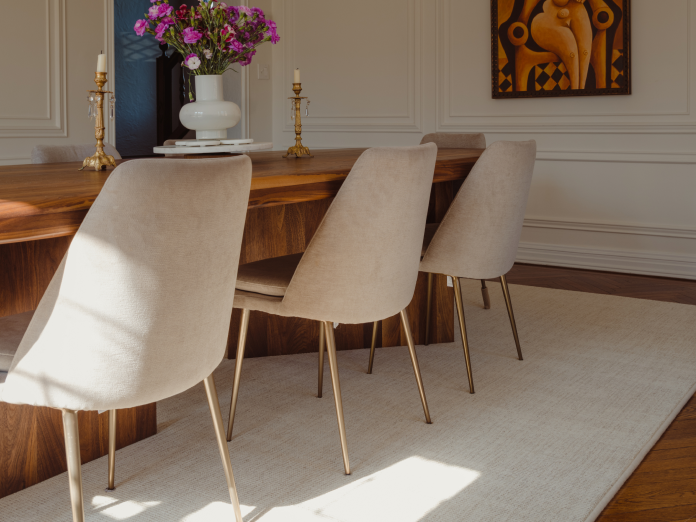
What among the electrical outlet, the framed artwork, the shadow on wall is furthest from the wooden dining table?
the shadow on wall

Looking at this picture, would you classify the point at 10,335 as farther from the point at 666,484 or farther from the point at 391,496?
the point at 666,484

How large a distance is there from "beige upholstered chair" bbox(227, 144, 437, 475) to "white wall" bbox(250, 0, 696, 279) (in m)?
2.80

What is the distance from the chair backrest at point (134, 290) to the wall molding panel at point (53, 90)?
11.0 ft

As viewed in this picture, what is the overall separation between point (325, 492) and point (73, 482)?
2.22ft

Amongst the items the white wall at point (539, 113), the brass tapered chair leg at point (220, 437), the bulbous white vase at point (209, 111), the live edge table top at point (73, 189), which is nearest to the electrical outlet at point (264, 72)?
the white wall at point (539, 113)

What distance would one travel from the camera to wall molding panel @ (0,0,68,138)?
13.8ft

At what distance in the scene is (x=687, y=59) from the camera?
4059 millimetres

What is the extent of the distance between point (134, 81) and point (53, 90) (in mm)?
2005

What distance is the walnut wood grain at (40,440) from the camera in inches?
67.9

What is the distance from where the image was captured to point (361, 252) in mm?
1840

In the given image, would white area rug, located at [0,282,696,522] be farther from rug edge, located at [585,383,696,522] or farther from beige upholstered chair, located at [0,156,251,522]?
beige upholstered chair, located at [0,156,251,522]

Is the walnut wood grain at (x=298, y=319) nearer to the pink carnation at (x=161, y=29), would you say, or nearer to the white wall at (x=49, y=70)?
the pink carnation at (x=161, y=29)

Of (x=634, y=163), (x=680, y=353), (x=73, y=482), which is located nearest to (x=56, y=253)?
(x=73, y=482)

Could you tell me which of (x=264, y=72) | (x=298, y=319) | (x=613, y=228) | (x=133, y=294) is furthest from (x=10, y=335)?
(x=264, y=72)
